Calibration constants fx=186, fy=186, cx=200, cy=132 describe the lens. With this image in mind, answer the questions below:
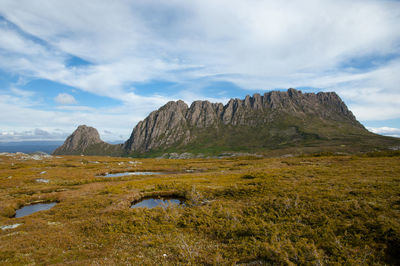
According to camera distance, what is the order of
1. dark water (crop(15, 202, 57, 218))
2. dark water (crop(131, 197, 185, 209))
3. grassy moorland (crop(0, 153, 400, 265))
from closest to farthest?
1. grassy moorland (crop(0, 153, 400, 265))
2. dark water (crop(15, 202, 57, 218))
3. dark water (crop(131, 197, 185, 209))

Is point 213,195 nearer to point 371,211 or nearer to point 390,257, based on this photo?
point 371,211

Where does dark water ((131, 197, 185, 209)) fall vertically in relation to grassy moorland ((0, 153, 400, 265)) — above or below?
below

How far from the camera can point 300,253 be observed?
571 inches

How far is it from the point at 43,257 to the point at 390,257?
28.5 metres

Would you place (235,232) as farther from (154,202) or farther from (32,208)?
(32,208)

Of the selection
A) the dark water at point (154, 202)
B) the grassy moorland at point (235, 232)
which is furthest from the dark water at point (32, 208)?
the dark water at point (154, 202)

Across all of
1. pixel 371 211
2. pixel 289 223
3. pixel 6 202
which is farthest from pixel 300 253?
pixel 6 202

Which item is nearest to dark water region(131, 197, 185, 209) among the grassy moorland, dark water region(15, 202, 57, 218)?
the grassy moorland

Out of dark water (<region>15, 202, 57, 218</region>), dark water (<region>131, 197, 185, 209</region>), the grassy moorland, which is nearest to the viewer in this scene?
the grassy moorland

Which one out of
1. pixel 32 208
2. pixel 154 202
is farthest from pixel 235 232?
pixel 32 208

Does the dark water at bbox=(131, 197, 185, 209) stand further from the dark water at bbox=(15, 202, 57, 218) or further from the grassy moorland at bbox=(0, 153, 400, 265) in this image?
the dark water at bbox=(15, 202, 57, 218)

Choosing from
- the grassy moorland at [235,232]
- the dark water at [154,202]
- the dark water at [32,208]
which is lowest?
the dark water at [32,208]

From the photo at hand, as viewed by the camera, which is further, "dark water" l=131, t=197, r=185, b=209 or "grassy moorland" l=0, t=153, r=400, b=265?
"dark water" l=131, t=197, r=185, b=209

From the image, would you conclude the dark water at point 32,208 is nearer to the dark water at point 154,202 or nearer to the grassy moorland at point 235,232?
the grassy moorland at point 235,232
